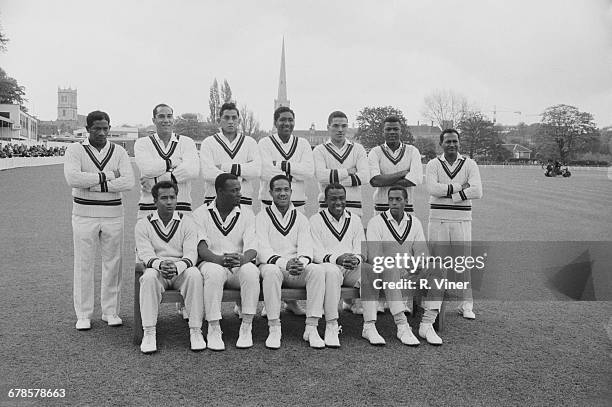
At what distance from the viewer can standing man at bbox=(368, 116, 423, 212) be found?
618cm

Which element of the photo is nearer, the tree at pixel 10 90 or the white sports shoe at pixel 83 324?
the white sports shoe at pixel 83 324

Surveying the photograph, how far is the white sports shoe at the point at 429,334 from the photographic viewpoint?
16.8ft

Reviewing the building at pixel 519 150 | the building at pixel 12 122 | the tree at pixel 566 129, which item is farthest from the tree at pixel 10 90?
the building at pixel 519 150

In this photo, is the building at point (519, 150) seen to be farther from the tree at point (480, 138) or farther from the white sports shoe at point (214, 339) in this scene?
the white sports shoe at point (214, 339)

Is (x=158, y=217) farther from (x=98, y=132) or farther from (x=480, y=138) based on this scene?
(x=480, y=138)

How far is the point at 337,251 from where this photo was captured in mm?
5574

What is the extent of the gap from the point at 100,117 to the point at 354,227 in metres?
2.65

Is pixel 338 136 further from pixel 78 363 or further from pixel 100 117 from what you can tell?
pixel 78 363

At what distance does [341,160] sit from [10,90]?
3547 inches

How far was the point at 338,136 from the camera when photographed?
6.21m

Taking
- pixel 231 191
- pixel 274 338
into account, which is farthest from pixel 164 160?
pixel 274 338

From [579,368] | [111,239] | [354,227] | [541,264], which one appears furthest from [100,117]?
[541,264]

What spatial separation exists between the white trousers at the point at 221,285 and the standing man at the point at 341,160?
1357 millimetres

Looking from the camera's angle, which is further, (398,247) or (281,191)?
(398,247)
